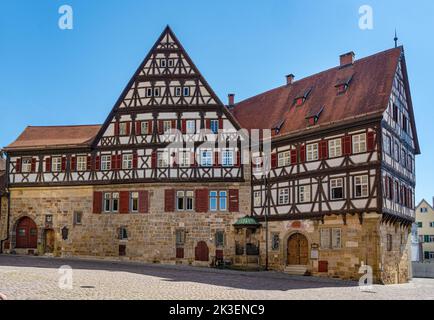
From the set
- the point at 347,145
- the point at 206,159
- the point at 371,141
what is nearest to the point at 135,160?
the point at 206,159

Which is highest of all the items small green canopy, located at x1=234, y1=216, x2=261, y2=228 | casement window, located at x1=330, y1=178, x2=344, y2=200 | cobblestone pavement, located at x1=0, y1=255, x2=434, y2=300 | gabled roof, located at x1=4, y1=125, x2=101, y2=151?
gabled roof, located at x1=4, y1=125, x2=101, y2=151

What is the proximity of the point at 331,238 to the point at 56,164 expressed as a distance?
64.6 ft

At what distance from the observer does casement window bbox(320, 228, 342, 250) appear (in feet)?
96.8

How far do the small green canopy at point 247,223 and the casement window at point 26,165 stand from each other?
50.5 feet

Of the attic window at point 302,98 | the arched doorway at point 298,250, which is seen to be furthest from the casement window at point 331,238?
the attic window at point 302,98

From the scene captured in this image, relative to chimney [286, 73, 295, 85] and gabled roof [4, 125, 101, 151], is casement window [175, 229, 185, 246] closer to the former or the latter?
gabled roof [4, 125, 101, 151]

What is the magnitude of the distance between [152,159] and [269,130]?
25.8 feet

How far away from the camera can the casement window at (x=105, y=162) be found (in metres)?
37.3

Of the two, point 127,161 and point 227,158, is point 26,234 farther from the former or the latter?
point 227,158

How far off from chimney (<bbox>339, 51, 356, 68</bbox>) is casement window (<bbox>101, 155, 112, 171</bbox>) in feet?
53.6

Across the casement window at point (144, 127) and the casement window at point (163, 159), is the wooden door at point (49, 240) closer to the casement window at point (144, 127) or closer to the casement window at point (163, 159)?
the casement window at point (163, 159)

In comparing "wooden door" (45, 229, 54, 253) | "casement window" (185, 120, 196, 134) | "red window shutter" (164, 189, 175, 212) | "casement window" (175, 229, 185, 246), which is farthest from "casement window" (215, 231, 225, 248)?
"wooden door" (45, 229, 54, 253)

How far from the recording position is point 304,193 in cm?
3141
